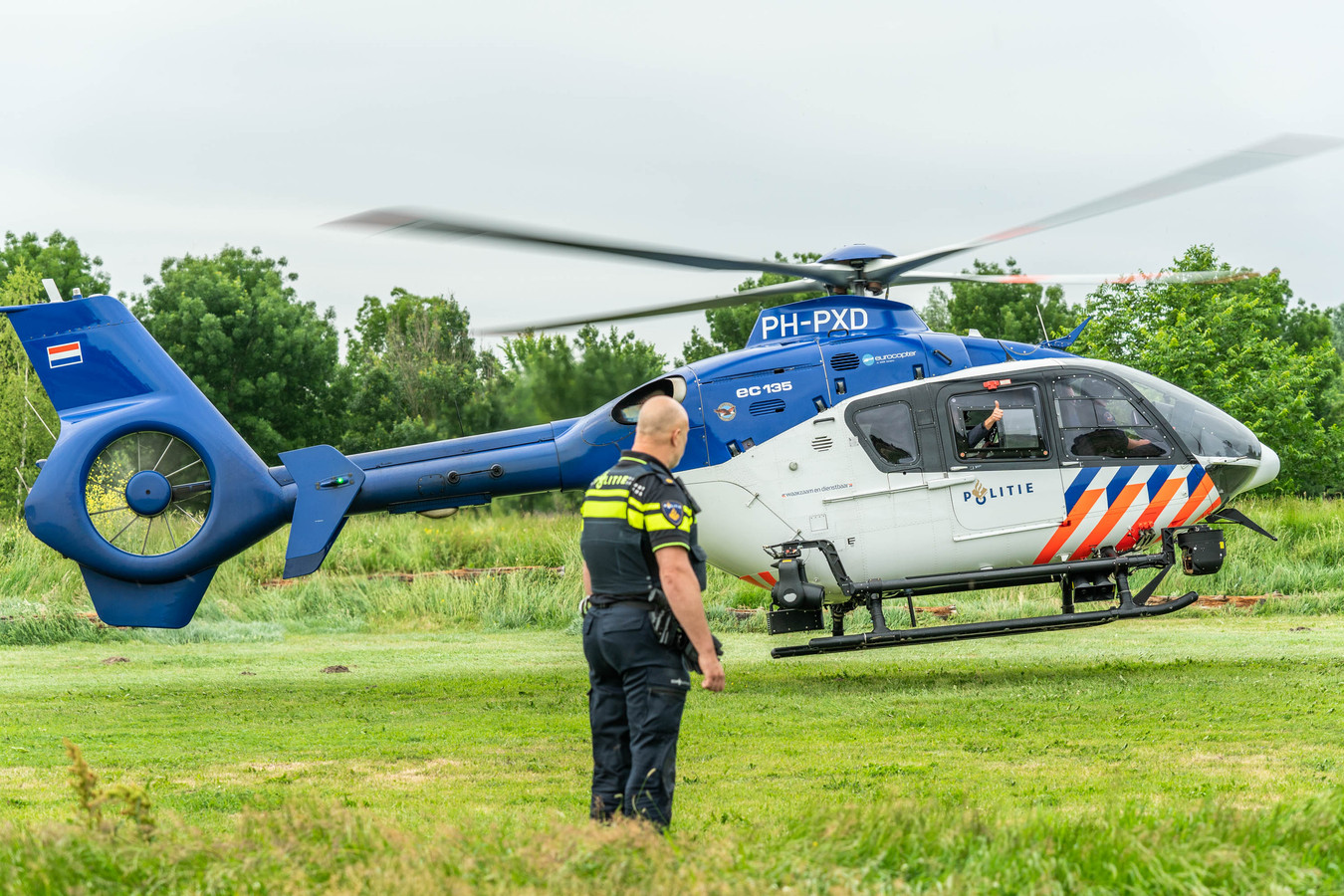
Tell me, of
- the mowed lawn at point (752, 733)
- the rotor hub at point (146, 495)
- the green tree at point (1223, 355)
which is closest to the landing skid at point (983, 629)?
the mowed lawn at point (752, 733)

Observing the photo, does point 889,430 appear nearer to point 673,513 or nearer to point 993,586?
point 993,586

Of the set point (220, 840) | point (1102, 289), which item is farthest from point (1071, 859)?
point (1102, 289)

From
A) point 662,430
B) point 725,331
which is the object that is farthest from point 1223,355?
point 662,430

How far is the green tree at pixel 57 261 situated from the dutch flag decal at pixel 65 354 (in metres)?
42.8

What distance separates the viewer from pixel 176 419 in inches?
415

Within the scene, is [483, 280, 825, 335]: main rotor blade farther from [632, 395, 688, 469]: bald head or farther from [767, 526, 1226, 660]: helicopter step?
[632, 395, 688, 469]: bald head

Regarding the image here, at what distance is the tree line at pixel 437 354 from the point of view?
1198 inches

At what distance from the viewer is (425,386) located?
122ft

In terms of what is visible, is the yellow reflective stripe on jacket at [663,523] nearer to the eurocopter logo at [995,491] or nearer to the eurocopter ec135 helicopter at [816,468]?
the eurocopter ec135 helicopter at [816,468]

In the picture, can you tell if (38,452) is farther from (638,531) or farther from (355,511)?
(638,531)

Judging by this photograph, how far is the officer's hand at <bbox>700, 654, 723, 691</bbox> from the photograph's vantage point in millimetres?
4562

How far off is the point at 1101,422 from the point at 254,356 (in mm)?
35070

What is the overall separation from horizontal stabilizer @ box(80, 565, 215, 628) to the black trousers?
6.70m

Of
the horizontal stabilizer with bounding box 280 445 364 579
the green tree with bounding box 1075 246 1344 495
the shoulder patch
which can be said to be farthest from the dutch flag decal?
the green tree with bounding box 1075 246 1344 495
